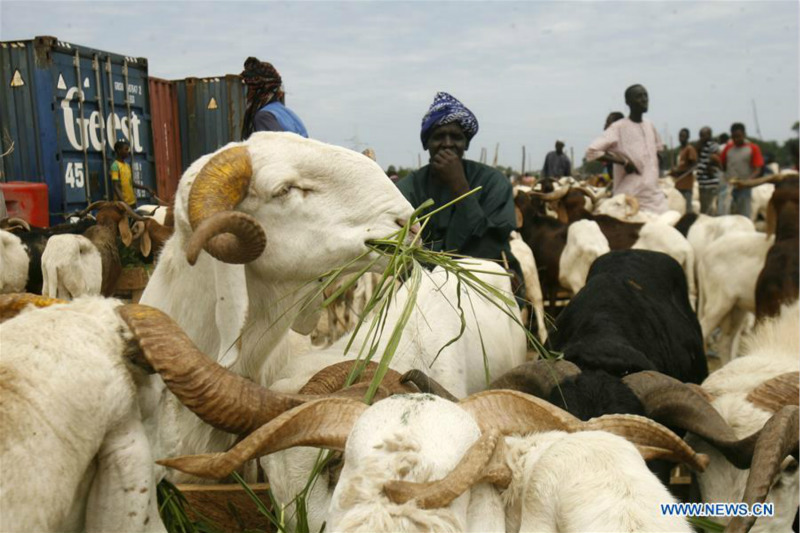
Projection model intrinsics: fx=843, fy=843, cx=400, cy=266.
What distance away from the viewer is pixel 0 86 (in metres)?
12.1

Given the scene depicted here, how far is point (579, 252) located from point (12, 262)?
239 inches

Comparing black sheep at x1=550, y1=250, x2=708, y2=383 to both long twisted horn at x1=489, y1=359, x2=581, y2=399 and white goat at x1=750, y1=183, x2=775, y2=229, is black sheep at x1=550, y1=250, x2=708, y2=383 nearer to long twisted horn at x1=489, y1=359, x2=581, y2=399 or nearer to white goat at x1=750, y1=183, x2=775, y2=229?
long twisted horn at x1=489, y1=359, x2=581, y2=399

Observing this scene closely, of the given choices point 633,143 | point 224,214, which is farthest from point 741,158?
point 224,214

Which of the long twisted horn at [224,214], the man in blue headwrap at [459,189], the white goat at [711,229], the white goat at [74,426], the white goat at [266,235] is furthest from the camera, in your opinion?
the white goat at [711,229]

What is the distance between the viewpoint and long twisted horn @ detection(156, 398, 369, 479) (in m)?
2.16

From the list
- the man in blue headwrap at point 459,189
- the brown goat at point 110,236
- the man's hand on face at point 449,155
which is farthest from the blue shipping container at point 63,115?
the man's hand on face at point 449,155

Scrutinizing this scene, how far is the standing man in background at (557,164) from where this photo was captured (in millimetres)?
22541

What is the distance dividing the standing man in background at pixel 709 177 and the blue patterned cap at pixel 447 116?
44.9 ft

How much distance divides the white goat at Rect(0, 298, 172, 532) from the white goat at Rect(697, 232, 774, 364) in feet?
24.3

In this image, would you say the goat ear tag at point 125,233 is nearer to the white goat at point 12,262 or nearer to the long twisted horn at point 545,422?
the white goat at point 12,262

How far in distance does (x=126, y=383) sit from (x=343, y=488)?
58 centimetres

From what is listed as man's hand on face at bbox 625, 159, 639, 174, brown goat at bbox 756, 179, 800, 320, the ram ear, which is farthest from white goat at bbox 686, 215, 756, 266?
the ram ear

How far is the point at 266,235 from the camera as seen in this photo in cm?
301

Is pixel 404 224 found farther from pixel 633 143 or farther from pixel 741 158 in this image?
pixel 741 158
